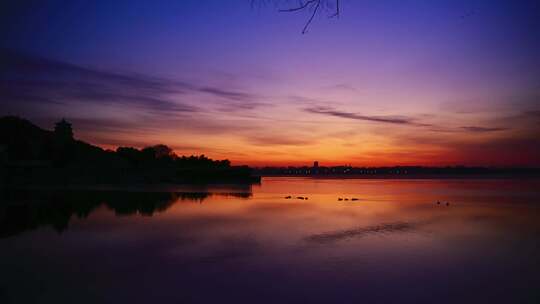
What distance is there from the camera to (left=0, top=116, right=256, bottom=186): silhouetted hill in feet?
291

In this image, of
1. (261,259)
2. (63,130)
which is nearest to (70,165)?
(63,130)

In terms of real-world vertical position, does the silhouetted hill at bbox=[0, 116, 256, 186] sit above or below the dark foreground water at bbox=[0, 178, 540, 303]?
above

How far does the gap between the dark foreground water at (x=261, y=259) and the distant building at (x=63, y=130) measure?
301 feet

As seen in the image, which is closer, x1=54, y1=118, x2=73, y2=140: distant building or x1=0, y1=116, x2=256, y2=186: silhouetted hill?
x1=0, y1=116, x2=256, y2=186: silhouetted hill

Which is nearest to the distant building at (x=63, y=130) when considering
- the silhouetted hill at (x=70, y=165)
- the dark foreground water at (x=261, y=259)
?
the silhouetted hill at (x=70, y=165)

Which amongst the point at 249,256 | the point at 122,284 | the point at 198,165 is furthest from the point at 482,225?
the point at 198,165

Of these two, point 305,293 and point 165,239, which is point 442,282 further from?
point 165,239

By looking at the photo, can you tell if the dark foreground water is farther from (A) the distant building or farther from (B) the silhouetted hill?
(A) the distant building

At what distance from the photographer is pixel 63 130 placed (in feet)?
393

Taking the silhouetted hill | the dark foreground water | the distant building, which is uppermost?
the distant building

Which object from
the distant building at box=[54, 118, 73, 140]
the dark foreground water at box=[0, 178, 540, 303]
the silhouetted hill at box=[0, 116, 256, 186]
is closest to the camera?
the dark foreground water at box=[0, 178, 540, 303]

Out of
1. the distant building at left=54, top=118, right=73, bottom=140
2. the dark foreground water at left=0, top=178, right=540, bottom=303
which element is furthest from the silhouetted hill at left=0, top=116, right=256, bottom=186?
the dark foreground water at left=0, top=178, right=540, bottom=303

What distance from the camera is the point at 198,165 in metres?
156

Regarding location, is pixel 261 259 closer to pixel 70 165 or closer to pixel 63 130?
pixel 70 165
